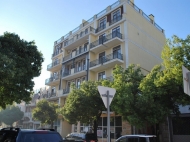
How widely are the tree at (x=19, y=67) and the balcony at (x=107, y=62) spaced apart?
11.2 meters

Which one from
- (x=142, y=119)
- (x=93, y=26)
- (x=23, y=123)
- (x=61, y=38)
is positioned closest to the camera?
(x=142, y=119)

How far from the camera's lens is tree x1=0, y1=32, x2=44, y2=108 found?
1202cm

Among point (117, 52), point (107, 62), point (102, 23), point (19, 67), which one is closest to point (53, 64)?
point (102, 23)

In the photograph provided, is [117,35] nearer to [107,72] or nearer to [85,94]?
[107,72]

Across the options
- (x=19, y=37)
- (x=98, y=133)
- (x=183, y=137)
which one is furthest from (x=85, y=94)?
(x=183, y=137)

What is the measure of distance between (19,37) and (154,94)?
34.7 ft

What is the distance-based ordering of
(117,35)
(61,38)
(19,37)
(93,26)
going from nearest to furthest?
(19,37) < (117,35) < (93,26) < (61,38)

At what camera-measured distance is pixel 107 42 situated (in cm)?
2523

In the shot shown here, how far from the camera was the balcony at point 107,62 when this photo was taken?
76.6 ft

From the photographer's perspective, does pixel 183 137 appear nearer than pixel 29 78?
No

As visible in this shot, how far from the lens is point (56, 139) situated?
5.90m

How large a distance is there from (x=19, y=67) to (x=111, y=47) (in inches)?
622

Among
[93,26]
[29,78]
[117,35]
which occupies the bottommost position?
[29,78]

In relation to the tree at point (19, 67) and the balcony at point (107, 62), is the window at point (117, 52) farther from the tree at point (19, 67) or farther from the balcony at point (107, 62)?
the tree at point (19, 67)
